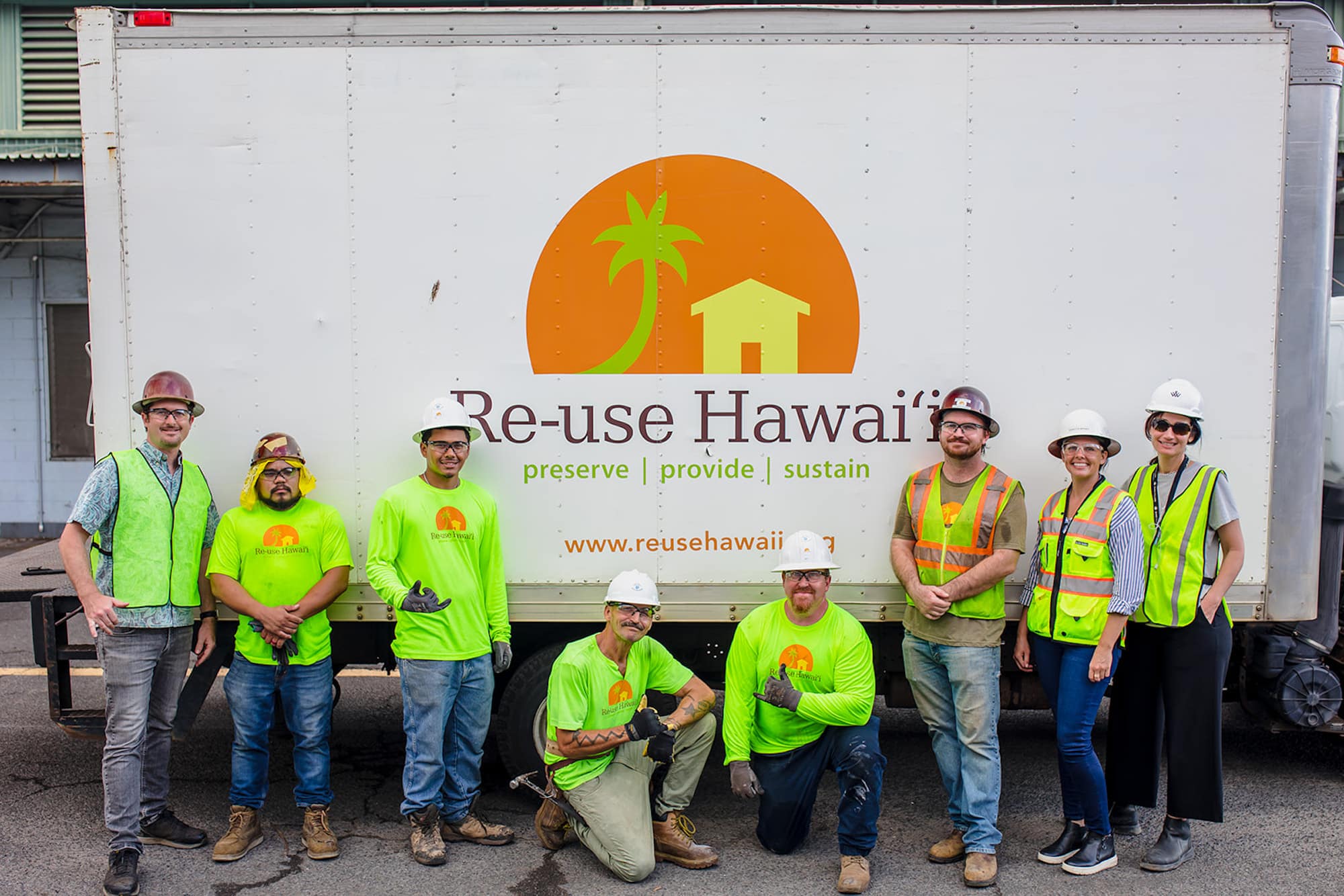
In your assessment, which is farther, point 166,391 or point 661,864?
point 661,864

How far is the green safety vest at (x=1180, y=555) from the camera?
157 inches

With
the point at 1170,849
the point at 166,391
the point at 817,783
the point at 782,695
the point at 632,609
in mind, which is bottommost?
the point at 1170,849

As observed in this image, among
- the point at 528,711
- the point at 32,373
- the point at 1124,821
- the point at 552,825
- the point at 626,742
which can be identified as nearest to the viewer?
the point at 626,742

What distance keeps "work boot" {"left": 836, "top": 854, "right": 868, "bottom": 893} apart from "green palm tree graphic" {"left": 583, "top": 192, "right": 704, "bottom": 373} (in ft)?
7.18

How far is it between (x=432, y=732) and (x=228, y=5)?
34.0 feet

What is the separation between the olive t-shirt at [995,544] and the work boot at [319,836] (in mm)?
2569

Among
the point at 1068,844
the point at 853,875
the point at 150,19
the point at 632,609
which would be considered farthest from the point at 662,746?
the point at 150,19

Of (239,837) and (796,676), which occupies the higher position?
(796,676)

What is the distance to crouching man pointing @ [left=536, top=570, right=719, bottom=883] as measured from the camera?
13.0 feet

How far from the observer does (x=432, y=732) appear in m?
4.06

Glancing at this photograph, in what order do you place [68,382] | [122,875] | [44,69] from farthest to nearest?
[68,382], [44,69], [122,875]

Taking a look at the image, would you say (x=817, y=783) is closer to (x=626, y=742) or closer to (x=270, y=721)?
(x=626, y=742)

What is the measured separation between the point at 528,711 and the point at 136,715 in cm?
156

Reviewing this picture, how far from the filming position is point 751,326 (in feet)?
13.9
